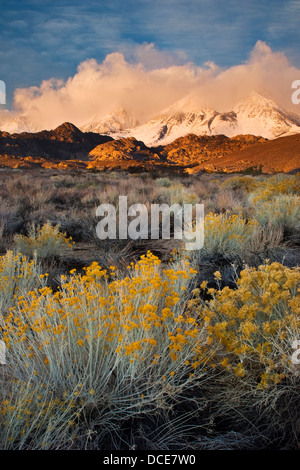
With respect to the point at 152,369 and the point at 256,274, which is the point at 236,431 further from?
the point at 256,274

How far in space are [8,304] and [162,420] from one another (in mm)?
1972

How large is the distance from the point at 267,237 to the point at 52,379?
4.22 metres

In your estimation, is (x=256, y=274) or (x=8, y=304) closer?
(x=256, y=274)

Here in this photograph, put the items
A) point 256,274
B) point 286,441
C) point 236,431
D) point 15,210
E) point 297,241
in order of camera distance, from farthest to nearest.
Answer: point 15,210, point 297,241, point 256,274, point 236,431, point 286,441

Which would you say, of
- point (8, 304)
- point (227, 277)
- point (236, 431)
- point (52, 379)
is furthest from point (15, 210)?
point (236, 431)

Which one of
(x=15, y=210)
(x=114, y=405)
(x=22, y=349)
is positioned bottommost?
(x=114, y=405)

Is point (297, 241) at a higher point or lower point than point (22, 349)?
higher

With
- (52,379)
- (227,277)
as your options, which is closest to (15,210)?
(227,277)

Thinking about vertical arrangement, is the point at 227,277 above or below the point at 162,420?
above

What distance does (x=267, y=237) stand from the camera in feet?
17.0

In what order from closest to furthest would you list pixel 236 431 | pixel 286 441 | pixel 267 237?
pixel 286 441, pixel 236 431, pixel 267 237

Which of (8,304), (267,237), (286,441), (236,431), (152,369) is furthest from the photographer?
(267,237)

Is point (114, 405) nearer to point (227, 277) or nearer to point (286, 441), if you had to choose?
point (286, 441)

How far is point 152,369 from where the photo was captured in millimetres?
2096
